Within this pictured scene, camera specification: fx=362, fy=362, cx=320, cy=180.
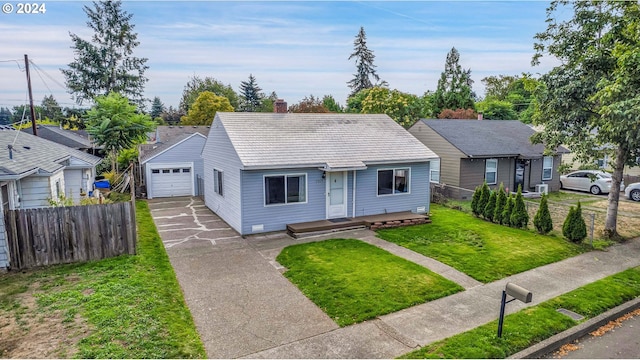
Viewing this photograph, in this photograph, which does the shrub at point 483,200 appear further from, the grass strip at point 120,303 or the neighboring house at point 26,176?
the neighboring house at point 26,176

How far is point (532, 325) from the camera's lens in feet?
21.7

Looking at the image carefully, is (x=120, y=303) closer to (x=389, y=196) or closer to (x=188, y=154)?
(x=389, y=196)

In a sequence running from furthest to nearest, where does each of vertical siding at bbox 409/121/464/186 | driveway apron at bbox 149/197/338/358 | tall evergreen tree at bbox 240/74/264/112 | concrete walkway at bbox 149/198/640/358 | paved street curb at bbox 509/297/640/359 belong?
tall evergreen tree at bbox 240/74/264/112 → vertical siding at bbox 409/121/464/186 → driveway apron at bbox 149/197/338/358 → concrete walkway at bbox 149/198/640/358 → paved street curb at bbox 509/297/640/359

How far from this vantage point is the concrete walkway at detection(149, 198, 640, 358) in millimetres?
6016

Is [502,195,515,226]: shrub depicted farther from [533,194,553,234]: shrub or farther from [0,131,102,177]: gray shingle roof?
[0,131,102,177]: gray shingle roof

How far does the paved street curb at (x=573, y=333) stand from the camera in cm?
591

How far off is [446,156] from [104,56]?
3437 centimetres

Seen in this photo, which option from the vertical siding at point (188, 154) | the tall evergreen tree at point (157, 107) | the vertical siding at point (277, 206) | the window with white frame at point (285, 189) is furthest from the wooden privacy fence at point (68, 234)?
the tall evergreen tree at point (157, 107)

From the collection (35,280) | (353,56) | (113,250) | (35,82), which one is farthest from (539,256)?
(353,56)

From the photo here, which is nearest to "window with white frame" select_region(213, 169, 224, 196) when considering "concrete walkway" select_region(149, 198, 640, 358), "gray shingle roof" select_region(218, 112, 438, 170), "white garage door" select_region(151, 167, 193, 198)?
"gray shingle roof" select_region(218, 112, 438, 170)

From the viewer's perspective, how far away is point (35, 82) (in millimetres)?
19531

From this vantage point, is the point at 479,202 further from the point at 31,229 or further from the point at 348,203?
the point at 31,229

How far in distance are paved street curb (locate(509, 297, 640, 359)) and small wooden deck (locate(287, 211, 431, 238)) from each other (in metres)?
7.10

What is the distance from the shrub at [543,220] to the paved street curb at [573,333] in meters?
4.82
